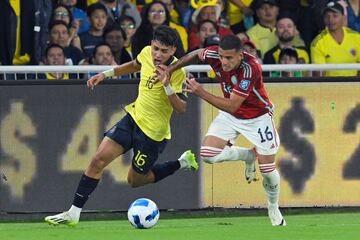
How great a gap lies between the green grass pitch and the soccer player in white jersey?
1.92 ft

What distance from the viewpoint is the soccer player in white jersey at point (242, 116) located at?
12234 millimetres

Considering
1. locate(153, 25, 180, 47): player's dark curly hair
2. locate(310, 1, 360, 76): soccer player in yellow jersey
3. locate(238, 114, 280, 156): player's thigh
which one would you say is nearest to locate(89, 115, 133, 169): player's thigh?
locate(153, 25, 180, 47): player's dark curly hair

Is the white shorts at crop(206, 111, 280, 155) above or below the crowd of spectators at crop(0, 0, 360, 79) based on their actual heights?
below

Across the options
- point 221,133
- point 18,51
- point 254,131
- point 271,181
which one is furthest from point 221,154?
point 18,51

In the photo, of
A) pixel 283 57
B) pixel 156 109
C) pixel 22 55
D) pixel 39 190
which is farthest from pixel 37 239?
pixel 283 57

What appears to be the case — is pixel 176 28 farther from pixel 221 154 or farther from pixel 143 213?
pixel 143 213

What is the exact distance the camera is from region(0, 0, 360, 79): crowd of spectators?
15.6 metres

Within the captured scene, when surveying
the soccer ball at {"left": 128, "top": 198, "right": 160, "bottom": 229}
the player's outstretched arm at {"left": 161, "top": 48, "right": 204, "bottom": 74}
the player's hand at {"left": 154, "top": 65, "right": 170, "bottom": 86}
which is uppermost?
the player's outstretched arm at {"left": 161, "top": 48, "right": 204, "bottom": 74}

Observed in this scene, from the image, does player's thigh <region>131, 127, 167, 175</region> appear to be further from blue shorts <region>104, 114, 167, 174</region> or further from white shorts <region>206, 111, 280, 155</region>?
white shorts <region>206, 111, 280, 155</region>

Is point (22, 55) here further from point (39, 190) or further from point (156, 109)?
point (156, 109)

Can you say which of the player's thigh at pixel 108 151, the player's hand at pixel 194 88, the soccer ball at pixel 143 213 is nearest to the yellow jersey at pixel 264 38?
the player's thigh at pixel 108 151

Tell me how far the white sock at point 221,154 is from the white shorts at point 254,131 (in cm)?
13

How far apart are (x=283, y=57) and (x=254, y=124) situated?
377 centimetres

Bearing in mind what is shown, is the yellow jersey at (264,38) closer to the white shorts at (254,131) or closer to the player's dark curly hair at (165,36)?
the white shorts at (254,131)
